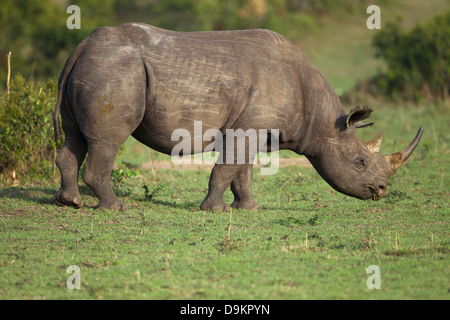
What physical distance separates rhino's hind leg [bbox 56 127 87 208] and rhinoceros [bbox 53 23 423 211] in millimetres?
12

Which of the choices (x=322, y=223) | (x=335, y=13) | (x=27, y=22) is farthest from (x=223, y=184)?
(x=335, y=13)

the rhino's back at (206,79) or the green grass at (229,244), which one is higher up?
the rhino's back at (206,79)

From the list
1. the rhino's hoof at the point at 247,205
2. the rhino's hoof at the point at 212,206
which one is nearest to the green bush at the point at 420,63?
the rhino's hoof at the point at 247,205

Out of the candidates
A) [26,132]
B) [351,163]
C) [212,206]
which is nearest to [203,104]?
[212,206]

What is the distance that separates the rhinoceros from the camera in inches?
309

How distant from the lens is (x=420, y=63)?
20062 millimetres

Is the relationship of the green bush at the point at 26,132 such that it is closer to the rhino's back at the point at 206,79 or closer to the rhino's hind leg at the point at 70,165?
the rhino's hind leg at the point at 70,165

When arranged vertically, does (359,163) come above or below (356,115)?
below

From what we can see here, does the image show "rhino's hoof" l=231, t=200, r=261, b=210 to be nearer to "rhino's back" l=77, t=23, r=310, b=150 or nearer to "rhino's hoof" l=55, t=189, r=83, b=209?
"rhino's back" l=77, t=23, r=310, b=150

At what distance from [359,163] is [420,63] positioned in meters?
12.3

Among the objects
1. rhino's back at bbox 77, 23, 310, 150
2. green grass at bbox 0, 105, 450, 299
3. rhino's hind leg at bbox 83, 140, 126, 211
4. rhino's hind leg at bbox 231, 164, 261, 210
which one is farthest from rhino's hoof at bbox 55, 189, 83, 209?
rhino's hind leg at bbox 231, 164, 261, 210

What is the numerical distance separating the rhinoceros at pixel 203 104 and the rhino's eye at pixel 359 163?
1 cm

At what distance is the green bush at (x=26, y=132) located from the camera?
10.2 meters

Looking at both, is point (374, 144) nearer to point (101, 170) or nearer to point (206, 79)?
point (206, 79)
